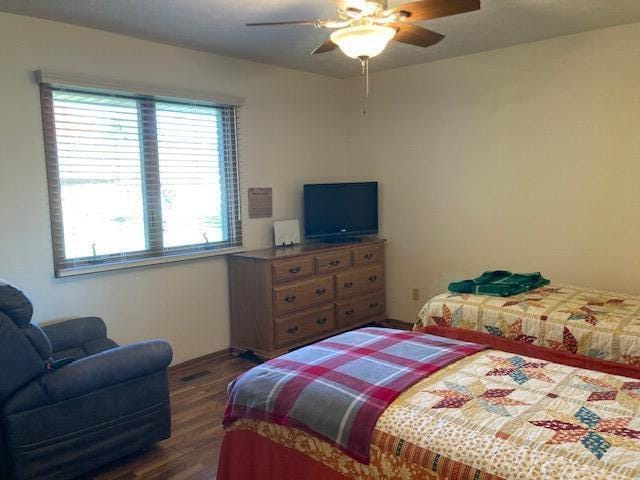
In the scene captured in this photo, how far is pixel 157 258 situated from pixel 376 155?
93.4 inches

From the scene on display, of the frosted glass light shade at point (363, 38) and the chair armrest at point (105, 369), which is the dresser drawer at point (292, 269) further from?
the frosted glass light shade at point (363, 38)

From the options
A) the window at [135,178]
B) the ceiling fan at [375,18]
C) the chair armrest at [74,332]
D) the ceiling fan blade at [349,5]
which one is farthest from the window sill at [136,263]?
the ceiling fan blade at [349,5]

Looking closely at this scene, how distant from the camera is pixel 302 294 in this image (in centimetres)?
414

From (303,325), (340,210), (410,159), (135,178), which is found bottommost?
(303,325)

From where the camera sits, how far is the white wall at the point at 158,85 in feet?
10.1

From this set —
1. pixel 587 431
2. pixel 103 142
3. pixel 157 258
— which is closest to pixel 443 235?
pixel 157 258

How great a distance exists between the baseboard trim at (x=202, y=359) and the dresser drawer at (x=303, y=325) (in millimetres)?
528

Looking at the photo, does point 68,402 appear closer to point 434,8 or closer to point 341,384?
point 341,384

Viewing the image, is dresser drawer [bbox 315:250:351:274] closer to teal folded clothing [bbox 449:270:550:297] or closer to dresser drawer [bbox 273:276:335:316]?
dresser drawer [bbox 273:276:335:316]

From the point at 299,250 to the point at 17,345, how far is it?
239cm

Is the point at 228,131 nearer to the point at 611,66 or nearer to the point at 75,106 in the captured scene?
the point at 75,106

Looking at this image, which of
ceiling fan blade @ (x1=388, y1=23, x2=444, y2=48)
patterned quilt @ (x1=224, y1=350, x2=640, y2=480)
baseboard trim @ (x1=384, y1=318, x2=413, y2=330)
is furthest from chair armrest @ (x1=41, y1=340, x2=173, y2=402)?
baseboard trim @ (x1=384, y1=318, x2=413, y2=330)

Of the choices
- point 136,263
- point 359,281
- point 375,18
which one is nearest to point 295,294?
point 359,281

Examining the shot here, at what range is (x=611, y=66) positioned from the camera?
3.64m
